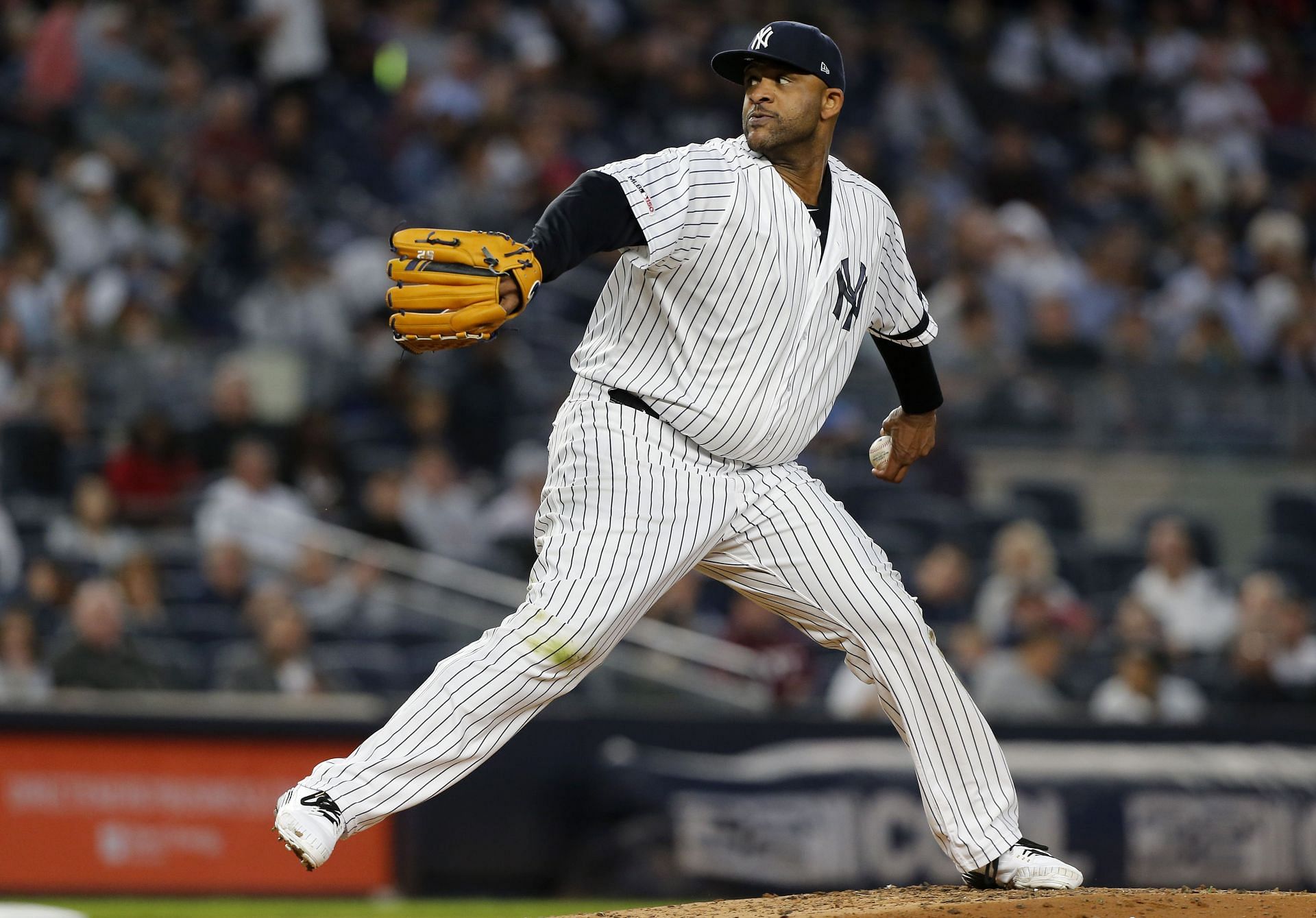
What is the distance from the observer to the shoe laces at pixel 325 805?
12.7 ft

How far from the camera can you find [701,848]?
8070 mm

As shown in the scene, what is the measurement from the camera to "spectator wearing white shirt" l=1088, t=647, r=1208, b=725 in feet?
29.8

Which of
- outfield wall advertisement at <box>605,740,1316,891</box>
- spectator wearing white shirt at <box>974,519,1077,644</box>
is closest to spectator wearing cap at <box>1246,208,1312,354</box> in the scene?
spectator wearing white shirt at <box>974,519,1077,644</box>

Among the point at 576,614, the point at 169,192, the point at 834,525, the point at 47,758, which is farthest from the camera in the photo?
→ the point at 169,192

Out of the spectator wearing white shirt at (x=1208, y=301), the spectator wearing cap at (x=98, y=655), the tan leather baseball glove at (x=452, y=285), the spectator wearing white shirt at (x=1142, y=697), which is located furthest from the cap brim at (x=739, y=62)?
the spectator wearing white shirt at (x=1208, y=301)

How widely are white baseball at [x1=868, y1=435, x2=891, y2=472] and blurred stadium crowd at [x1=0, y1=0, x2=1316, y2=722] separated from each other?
395 centimetres

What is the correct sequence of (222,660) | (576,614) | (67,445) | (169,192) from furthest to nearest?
1. (169,192)
2. (67,445)
3. (222,660)
4. (576,614)

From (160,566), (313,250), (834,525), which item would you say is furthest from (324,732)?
(834,525)

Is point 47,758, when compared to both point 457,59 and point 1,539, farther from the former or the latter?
point 457,59

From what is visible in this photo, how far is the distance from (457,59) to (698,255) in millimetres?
8724

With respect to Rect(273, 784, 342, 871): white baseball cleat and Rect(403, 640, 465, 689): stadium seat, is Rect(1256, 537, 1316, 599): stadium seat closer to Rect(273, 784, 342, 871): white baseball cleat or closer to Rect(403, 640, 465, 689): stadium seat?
Rect(403, 640, 465, 689): stadium seat

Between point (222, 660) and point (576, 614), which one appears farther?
point (222, 660)

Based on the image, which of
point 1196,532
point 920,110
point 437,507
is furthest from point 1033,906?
point 920,110

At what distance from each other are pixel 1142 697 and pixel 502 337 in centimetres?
414
